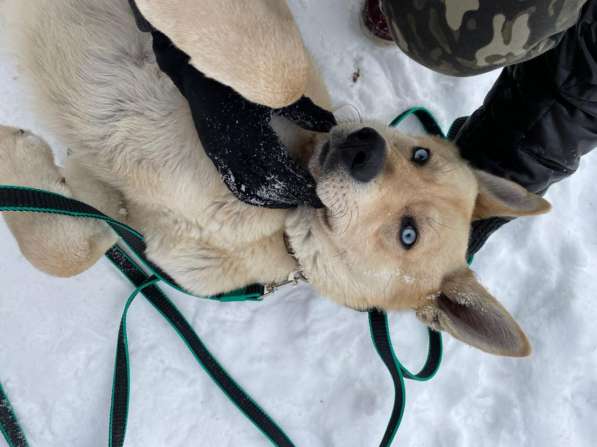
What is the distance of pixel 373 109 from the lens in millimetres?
3447

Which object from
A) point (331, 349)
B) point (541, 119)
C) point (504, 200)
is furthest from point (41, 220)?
point (541, 119)

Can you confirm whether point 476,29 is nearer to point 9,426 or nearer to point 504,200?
point 504,200

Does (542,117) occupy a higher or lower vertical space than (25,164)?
lower

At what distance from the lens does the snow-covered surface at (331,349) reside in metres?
2.93

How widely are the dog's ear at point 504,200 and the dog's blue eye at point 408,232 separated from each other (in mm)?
629

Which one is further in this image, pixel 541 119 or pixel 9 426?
pixel 541 119

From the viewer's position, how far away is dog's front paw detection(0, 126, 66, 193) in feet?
6.97

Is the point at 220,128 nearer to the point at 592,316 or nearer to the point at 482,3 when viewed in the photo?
the point at 482,3

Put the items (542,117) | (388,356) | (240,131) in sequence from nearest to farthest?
1. (240,131)
2. (388,356)
3. (542,117)

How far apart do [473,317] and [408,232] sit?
0.55 meters

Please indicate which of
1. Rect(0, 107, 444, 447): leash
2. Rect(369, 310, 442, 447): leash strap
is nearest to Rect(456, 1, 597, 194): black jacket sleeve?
Rect(0, 107, 444, 447): leash

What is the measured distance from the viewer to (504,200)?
8.09 feet

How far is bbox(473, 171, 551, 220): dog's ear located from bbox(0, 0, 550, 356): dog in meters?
0.01

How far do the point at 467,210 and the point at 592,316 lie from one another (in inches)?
77.6
